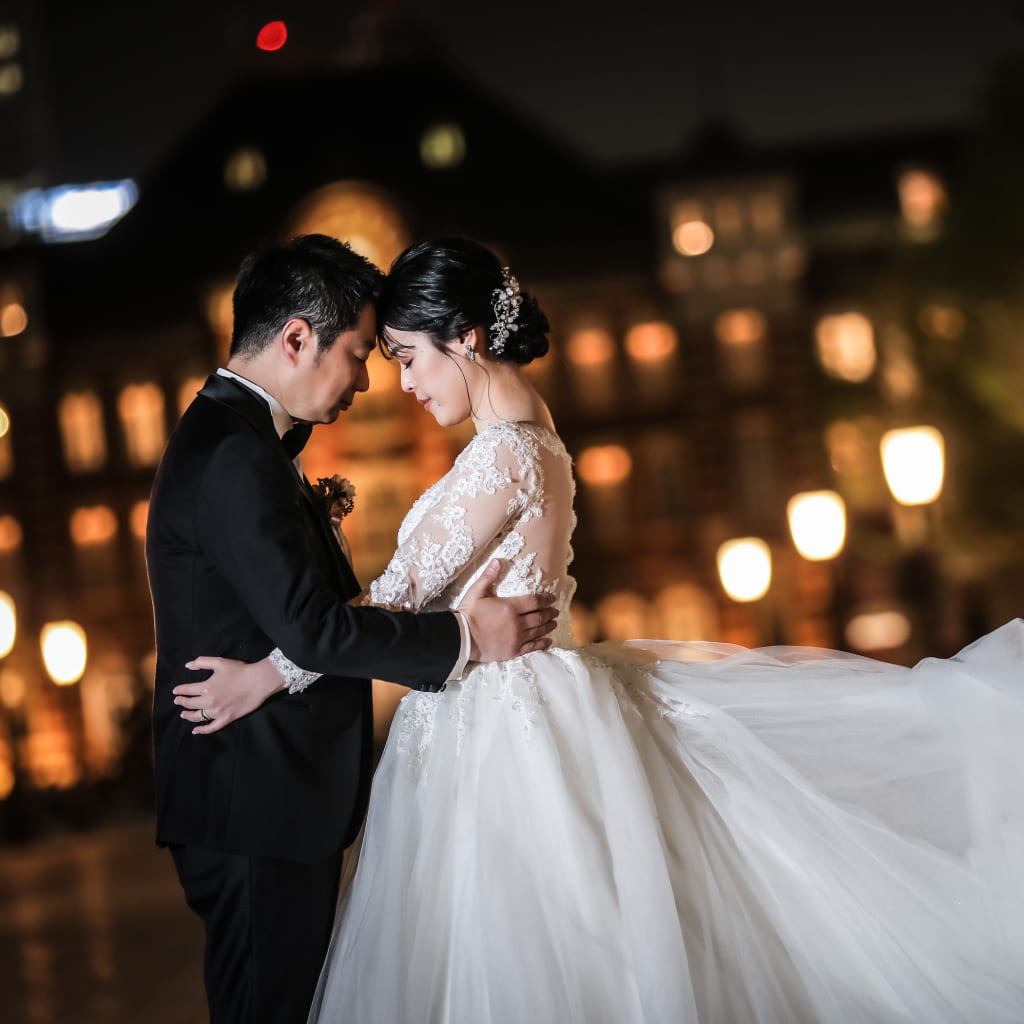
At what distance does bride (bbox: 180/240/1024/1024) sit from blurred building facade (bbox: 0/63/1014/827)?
1915 centimetres

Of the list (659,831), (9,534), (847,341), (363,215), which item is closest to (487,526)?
(659,831)

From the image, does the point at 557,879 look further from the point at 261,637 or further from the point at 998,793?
the point at 998,793

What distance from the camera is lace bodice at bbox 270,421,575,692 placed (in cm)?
272

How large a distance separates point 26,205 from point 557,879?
26.6 m

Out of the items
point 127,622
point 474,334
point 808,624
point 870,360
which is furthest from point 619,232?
point 474,334

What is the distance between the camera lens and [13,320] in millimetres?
24281

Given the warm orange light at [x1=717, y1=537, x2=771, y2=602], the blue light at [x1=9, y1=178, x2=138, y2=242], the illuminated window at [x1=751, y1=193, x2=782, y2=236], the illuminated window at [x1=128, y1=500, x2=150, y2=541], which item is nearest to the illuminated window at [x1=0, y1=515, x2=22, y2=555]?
the illuminated window at [x1=128, y1=500, x2=150, y2=541]

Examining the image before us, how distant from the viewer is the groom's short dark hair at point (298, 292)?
8.68 ft

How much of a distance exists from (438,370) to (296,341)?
1.28ft

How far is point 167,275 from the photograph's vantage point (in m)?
24.0

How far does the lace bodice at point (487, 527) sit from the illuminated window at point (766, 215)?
2164cm

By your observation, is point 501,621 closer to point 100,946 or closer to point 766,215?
point 100,946

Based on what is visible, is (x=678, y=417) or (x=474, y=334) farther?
(x=678, y=417)

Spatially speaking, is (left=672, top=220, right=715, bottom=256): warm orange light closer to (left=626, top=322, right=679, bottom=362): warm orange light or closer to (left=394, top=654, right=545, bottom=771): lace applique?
(left=626, top=322, right=679, bottom=362): warm orange light
